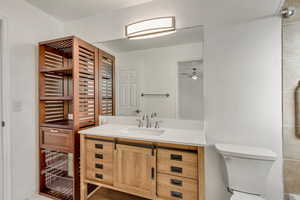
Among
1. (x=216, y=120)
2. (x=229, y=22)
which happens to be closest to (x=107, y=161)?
(x=216, y=120)

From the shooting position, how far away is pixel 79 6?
1875 mm

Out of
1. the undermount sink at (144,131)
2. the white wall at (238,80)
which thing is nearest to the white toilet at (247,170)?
the white wall at (238,80)

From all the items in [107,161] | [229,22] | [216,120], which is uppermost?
[229,22]

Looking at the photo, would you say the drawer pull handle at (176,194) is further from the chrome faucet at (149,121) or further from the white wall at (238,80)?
the chrome faucet at (149,121)

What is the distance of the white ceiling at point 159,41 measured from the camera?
1601mm

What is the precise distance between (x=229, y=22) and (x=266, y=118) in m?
1.06

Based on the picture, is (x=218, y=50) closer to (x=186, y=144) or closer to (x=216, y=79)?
(x=216, y=79)

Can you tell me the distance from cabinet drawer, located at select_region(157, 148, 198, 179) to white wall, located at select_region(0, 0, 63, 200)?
1.73m

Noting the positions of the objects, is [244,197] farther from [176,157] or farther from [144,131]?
[144,131]

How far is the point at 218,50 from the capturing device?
59.1 inches

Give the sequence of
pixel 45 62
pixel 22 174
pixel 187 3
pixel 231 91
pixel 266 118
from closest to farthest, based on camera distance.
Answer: pixel 266 118 < pixel 231 91 < pixel 187 3 < pixel 22 174 < pixel 45 62

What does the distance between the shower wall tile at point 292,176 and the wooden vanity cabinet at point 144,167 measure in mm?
856

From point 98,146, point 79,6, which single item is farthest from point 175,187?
point 79,6

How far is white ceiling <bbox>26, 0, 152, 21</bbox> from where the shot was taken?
1779mm
